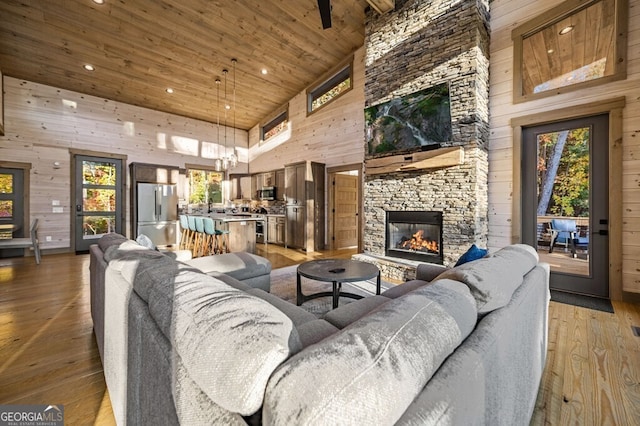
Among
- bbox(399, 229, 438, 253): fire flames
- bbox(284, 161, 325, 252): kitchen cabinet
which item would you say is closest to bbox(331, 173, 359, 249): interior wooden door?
bbox(284, 161, 325, 252): kitchen cabinet

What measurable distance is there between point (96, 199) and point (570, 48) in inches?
385

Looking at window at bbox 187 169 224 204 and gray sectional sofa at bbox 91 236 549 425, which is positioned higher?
window at bbox 187 169 224 204

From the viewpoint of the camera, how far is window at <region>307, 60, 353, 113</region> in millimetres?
6191

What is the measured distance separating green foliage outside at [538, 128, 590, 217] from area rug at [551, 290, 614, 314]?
1.04 metres

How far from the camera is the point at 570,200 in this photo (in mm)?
3498

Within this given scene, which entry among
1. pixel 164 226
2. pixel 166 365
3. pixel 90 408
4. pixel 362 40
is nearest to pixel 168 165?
pixel 164 226

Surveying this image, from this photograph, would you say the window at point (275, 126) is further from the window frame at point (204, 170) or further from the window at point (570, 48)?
the window at point (570, 48)

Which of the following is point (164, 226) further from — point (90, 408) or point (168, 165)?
point (90, 408)

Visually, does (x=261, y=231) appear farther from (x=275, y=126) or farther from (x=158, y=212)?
(x=275, y=126)

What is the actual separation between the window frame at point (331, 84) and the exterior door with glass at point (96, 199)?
5.33 m

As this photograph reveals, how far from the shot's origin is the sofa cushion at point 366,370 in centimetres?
48

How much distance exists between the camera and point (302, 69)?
6258 mm

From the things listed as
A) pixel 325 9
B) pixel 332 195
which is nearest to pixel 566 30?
pixel 325 9

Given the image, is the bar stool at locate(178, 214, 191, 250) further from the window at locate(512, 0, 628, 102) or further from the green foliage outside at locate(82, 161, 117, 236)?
the window at locate(512, 0, 628, 102)
